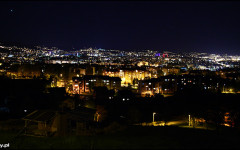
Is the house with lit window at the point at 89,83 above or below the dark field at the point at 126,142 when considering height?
above

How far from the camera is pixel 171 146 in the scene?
16.6 ft

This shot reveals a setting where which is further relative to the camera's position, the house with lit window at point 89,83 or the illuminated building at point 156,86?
the house with lit window at point 89,83

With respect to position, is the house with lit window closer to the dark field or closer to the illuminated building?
the illuminated building

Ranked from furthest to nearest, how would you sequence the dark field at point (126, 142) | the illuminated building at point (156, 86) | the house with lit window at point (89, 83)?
the house with lit window at point (89, 83) → the illuminated building at point (156, 86) → the dark field at point (126, 142)

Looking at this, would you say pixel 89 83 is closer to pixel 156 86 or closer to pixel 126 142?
pixel 156 86

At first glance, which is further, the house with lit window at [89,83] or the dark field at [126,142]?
the house with lit window at [89,83]

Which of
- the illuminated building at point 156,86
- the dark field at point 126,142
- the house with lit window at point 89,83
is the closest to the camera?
the dark field at point 126,142

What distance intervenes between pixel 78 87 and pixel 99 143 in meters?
21.9

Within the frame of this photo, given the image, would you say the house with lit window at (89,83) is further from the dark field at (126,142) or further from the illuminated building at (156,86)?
the dark field at (126,142)

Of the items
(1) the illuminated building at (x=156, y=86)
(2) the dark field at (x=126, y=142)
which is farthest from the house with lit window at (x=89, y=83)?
(2) the dark field at (x=126, y=142)

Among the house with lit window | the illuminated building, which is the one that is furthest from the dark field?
the house with lit window

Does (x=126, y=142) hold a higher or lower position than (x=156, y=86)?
lower

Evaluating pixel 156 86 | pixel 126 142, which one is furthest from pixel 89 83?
pixel 126 142

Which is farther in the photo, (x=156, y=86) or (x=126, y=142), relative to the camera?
(x=156, y=86)
